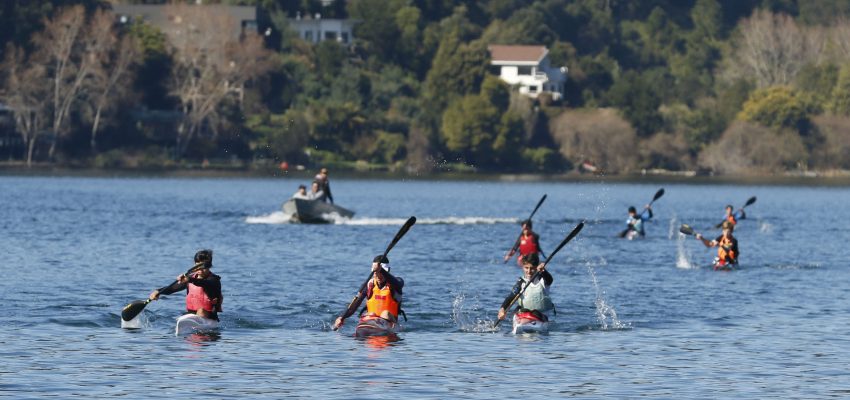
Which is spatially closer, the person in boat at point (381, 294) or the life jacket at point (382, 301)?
the person in boat at point (381, 294)

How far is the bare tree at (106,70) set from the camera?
150 m

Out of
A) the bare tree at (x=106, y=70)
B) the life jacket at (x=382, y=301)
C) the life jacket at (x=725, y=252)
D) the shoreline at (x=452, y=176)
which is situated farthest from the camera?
the bare tree at (x=106, y=70)

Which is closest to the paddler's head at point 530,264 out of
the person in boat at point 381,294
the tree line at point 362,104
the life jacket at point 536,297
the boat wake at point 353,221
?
the life jacket at point 536,297

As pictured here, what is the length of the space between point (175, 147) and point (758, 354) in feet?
424

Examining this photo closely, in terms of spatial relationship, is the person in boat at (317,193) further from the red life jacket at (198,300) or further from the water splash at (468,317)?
the red life jacket at (198,300)

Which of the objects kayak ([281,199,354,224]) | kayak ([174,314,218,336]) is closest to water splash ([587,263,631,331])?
kayak ([174,314,218,336])

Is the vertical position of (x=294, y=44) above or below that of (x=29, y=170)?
above

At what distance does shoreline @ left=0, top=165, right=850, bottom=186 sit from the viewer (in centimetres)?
14238

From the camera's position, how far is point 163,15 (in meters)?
189

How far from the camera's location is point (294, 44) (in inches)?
7234

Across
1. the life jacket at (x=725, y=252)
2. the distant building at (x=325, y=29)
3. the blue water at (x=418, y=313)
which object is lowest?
the blue water at (x=418, y=313)

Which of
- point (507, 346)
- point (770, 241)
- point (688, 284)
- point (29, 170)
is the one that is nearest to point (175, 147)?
point (29, 170)

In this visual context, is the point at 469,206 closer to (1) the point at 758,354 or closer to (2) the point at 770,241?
(2) the point at 770,241

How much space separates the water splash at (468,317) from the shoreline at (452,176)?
3759 inches
